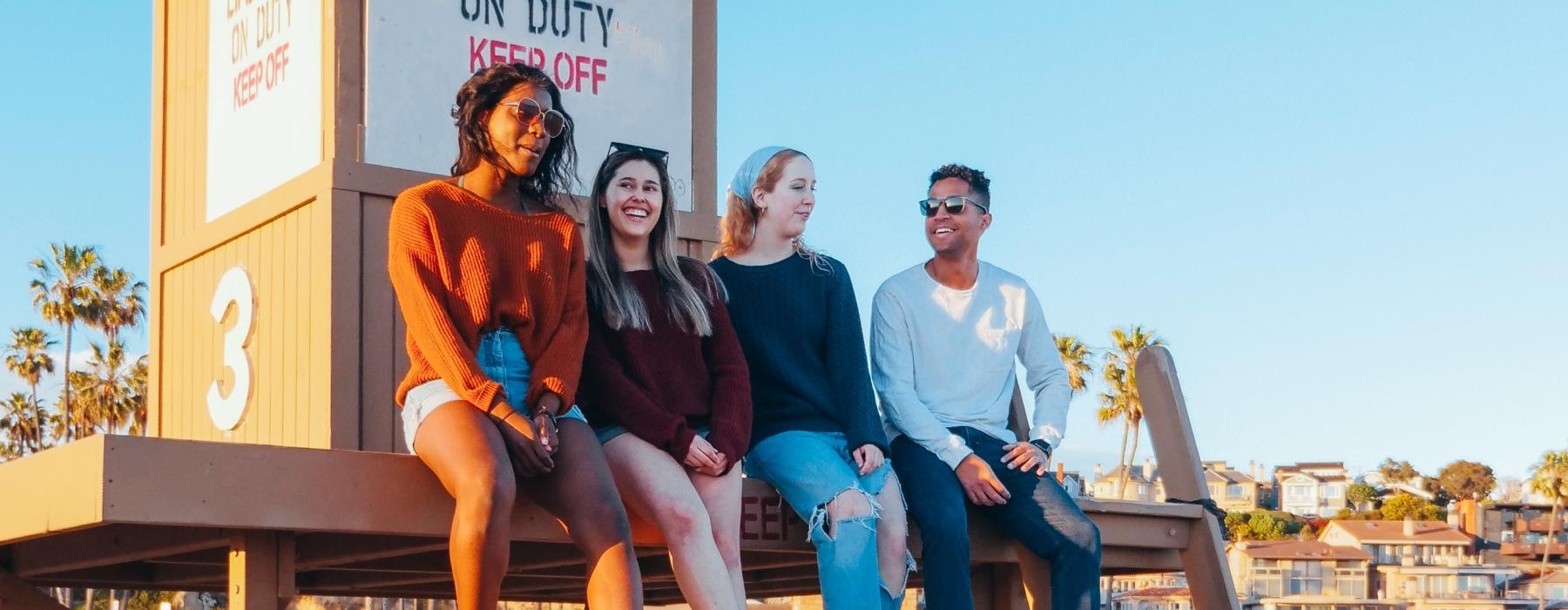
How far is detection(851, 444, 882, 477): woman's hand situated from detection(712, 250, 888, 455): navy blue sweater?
23mm

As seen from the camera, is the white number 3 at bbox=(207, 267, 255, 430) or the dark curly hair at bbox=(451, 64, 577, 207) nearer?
the dark curly hair at bbox=(451, 64, 577, 207)

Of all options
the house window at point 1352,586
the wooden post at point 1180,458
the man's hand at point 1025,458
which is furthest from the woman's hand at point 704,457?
the house window at point 1352,586

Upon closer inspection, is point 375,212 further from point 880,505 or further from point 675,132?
point 880,505

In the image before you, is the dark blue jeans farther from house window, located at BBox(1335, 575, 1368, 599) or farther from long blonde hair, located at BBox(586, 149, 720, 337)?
house window, located at BBox(1335, 575, 1368, 599)

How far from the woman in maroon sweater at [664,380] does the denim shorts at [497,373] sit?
320mm

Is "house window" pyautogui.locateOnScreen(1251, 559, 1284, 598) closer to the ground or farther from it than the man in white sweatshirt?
closer to the ground

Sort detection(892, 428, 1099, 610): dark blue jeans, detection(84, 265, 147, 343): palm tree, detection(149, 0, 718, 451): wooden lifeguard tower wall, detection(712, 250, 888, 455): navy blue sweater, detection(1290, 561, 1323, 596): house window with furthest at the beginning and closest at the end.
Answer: detection(1290, 561, 1323, 596): house window
detection(84, 265, 147, 343): palm tree
detection(149, 0, 718, 451): wooden lifeguard tower wall
detection(892, 428, 1099, 610): dark blue jeans
detection(712, 250, 888, 455): navy blue sweater

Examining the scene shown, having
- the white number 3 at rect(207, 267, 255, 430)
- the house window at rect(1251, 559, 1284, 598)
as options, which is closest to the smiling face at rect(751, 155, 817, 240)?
the white number 3 at rect(207, 267, 255, 430)

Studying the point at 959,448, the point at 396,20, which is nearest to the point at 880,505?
the point at 959,448

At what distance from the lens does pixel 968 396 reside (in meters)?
6.34

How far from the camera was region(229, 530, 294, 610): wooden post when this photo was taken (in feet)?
17.3

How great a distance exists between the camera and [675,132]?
773 centimetres

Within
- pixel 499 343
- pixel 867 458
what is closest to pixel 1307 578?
pixel 867 458

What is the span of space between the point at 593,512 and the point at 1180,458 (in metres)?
3.33
